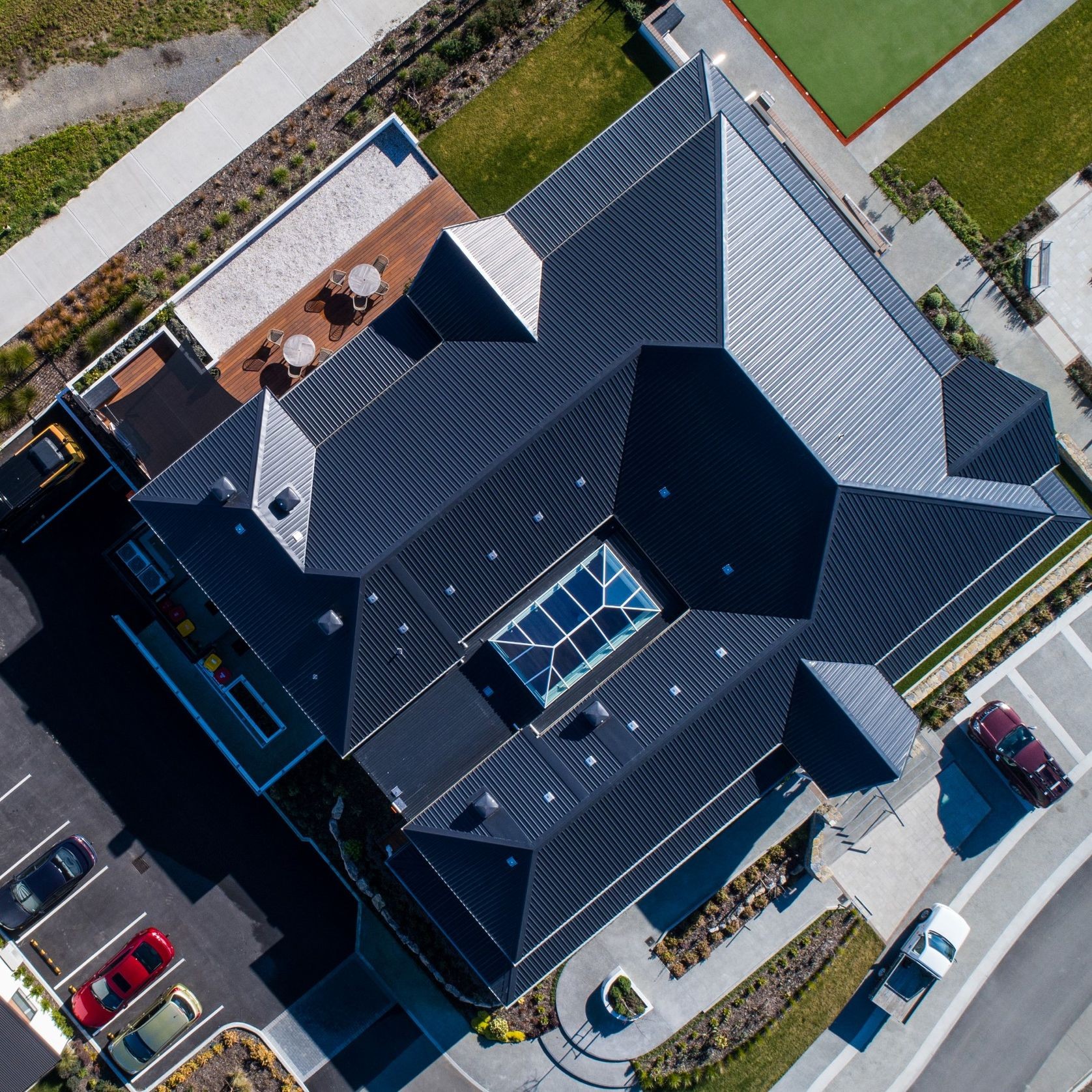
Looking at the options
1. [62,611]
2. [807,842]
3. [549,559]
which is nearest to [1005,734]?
[807,842]

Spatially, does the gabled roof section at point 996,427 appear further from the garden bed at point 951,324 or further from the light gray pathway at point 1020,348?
the light gray pathway at point 1020,348

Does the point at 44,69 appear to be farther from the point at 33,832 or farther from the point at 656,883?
the point at 656,883

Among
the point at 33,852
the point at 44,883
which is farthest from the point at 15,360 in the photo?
the point at 44,883

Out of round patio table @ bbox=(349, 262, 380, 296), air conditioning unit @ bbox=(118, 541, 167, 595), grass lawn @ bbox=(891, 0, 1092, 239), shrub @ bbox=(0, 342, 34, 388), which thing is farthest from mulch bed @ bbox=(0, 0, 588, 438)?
grass lawn @ bbox=(891, 0, 1092, 239)

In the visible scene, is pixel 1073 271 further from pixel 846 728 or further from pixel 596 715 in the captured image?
pixel 596 715

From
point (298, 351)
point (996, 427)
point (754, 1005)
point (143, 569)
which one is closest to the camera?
point (996, 427)

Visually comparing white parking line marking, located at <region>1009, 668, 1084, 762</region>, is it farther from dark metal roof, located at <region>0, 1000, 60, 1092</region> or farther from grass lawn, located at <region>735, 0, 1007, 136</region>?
dark metal roof, located at <region>0, 1000, 60, 1092</region>

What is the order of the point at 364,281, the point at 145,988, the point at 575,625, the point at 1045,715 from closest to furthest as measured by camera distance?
the point at 575,625 → the point at 364,281 → the point at 145,988 → the point at 1045,715
